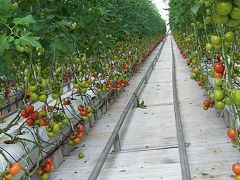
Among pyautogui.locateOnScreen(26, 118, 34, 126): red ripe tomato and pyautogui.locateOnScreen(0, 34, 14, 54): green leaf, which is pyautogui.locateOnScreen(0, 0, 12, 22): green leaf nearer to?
pyautogui.locateOnScreen(0, 34, 14, 54): green leaf

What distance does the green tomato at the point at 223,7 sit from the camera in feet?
3.44

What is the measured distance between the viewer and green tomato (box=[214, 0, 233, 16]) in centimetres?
105

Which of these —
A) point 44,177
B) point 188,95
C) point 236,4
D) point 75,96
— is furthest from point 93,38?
point 236,4

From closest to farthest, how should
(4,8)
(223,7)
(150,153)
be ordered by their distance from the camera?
(223,7) < (4,8) < (150,153)

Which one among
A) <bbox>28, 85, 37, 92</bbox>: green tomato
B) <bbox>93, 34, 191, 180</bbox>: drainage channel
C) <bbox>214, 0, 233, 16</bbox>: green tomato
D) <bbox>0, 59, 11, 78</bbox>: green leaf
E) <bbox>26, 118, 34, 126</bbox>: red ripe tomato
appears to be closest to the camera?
<bbox>214, 0, 233, 16</bbox>: green tomato

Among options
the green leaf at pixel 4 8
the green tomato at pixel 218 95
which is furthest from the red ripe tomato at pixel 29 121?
the green tomato at pixel 218 95

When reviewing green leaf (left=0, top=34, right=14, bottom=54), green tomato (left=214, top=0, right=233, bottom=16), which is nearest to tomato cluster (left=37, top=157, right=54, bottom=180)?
green leaf (left=0, top=34, right=14, bottom=54)

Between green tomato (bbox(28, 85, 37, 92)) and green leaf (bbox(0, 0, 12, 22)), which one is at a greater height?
green leaf (bbox(0, 0, 12, 22))

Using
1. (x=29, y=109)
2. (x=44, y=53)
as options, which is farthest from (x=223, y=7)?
(x=44, y=53)

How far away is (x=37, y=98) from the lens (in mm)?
2988

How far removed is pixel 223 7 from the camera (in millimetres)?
1054

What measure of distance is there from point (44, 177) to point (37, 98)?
1.89ft

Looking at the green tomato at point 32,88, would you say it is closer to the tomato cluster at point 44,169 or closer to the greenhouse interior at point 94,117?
the greenhouse interior at point 94,117

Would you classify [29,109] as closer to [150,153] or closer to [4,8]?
[4,8]
